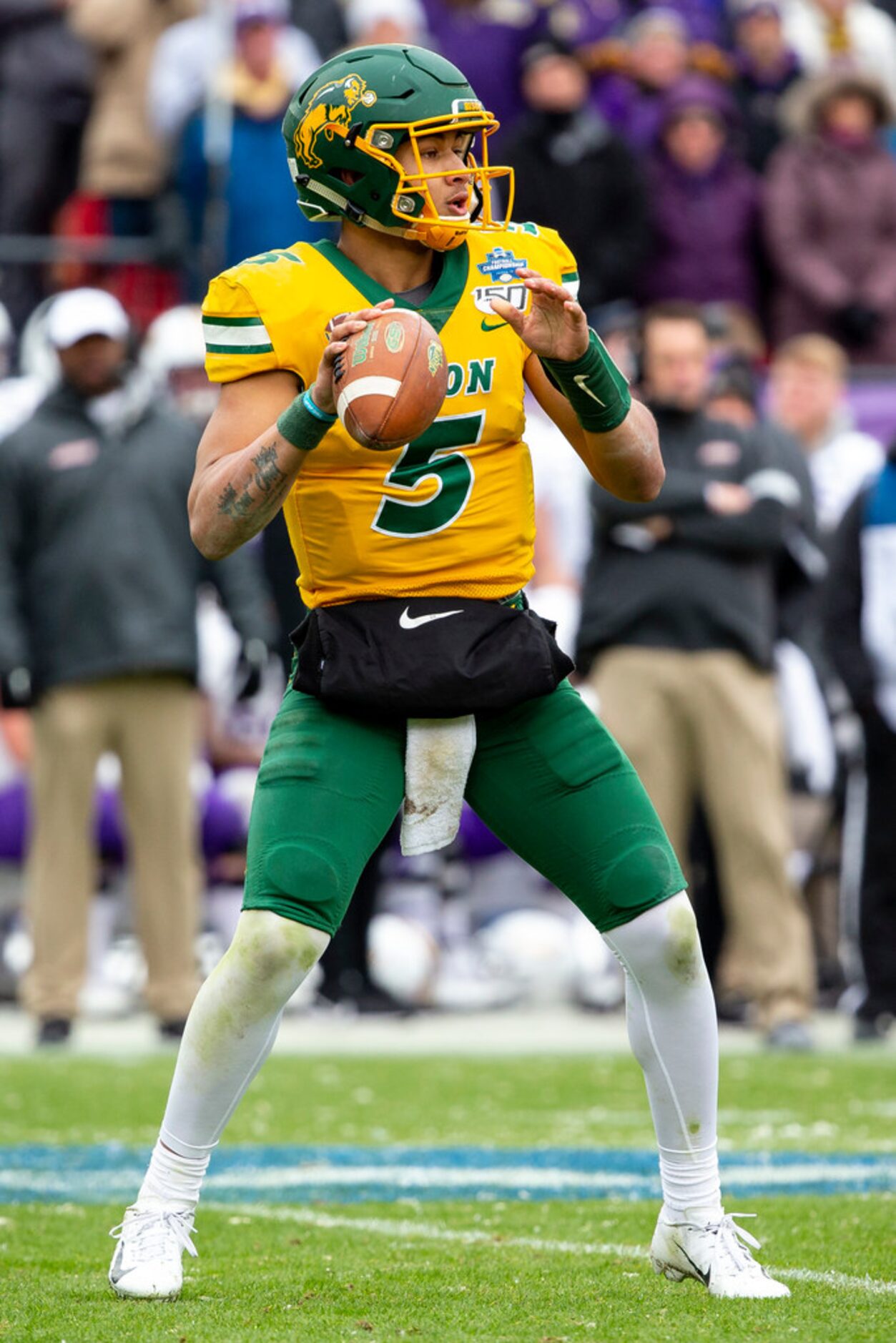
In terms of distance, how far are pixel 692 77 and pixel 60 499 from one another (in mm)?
5495

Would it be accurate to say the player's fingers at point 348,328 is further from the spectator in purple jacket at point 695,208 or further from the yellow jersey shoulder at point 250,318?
the spectator in purple jacket at point 695,208

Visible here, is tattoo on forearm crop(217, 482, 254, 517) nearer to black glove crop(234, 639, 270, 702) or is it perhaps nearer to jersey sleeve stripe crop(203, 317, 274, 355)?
jersey sleeve stripe crop(203, 317, 274, 355)

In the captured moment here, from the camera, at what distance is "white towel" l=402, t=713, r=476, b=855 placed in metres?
3.89

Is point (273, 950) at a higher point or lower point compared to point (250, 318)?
lower

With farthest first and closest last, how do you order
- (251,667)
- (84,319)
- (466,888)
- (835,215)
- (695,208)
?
(835,215)
(695,208)
(466,888)
(251,667)
(84,319)

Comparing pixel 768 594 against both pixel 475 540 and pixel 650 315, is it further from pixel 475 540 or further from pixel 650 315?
pixel 475 540

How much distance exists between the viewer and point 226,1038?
3.78 meters

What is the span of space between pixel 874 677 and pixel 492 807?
14.2ft

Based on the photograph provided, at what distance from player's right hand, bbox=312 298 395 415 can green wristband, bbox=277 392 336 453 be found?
0.01 meters

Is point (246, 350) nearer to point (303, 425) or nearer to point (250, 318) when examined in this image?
point (250, 318)

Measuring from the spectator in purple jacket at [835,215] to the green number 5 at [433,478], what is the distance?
7.97 m

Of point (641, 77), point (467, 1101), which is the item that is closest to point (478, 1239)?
point (467, 1101)

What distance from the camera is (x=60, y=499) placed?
819cm

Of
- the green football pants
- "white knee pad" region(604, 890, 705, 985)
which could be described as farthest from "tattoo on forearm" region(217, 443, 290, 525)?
"white knee pad" region(604, 890, 705, 985)
